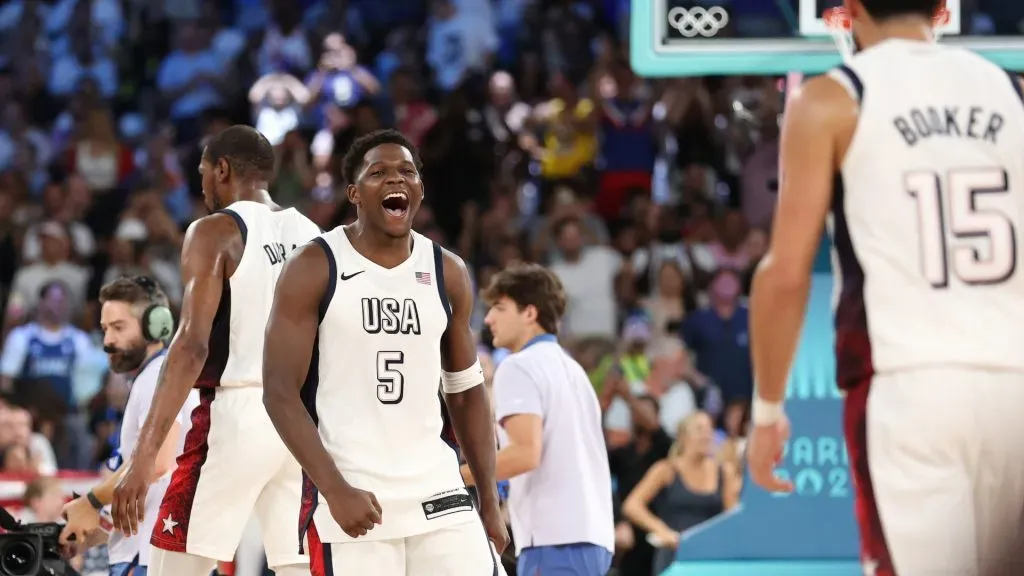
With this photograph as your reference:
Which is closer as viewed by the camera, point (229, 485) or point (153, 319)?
point (229, 485)

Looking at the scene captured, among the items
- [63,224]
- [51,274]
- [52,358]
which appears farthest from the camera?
[63,224]

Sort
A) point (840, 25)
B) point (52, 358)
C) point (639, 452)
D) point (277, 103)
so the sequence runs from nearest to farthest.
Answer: point (840, 25) < point (639, 452) < point (52, 358) < point (277, 103)

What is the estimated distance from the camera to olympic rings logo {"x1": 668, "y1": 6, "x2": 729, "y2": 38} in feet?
24.5

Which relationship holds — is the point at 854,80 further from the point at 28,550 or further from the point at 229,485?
the point at 28,550

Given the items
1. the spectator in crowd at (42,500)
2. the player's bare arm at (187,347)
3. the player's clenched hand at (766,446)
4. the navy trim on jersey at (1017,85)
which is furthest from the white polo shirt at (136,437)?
the navy trim on jersey at (1017,85)

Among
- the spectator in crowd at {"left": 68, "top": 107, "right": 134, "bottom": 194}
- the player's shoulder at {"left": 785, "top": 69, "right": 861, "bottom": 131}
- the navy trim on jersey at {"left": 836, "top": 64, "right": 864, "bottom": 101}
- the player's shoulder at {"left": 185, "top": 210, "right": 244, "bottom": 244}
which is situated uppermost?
the spectator in crowd at {"left": 68, "top": 107, "right": 134, "bottom": 194}

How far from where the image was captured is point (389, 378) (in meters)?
5.12

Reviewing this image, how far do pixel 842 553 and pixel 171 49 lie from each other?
12557 millimetres

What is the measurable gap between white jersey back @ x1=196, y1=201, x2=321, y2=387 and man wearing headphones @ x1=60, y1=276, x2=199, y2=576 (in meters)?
0.36

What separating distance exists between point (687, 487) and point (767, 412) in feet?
23.6

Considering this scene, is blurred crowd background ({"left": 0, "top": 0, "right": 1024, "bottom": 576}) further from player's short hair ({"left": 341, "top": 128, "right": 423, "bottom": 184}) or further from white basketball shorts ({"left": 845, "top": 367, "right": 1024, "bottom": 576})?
white basketball shorts ({"left": 845, "top": 367, "right": 1024, "bottom": 576})

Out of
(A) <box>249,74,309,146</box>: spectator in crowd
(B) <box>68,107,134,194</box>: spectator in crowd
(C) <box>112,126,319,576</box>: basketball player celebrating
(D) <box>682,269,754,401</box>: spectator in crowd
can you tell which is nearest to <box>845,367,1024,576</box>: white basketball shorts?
(C) <box>112,126,319,576</box>: basketball player celebrating

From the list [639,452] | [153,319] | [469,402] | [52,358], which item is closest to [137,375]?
[153,319]

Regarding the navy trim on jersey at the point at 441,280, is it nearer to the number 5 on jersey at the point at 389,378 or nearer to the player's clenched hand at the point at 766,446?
the number 5 on jersey at the point at 389,378
